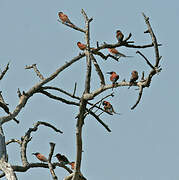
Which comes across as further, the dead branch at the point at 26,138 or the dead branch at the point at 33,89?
the dead branch at the point at 26,138

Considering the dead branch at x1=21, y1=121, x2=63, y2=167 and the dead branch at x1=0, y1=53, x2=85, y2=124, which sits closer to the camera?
the dead branch at x1=0, y1=53, x2=85, y2=124

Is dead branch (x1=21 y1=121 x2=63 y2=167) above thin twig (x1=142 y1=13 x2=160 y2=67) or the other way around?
the other way around

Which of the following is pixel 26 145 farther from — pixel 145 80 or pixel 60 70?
pixel 145 80

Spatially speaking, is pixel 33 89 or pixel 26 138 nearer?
pixel 33 89

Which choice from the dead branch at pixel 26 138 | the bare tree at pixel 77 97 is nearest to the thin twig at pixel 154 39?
the bare tree at pixel 77 97

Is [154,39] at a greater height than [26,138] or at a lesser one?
greater

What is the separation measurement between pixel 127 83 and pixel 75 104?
5.87ft

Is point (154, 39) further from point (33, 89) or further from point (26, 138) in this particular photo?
point (26, 138)

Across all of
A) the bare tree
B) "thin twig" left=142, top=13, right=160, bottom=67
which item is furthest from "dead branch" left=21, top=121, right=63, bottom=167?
"thin twig" left=142, top=13, right=160, bottom=67

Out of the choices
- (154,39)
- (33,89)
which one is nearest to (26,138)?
(33,89)

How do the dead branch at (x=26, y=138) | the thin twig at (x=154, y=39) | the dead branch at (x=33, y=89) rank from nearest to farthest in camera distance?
the thin twig at (x=154, y=39)
the dead branch at (x=33, y=89)
the dead branch at (x=26, y=138)

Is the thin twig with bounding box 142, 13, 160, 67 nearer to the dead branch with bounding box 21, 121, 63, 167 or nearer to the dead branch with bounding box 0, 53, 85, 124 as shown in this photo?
the dead branch with bounding box 0, 53, 85, 124

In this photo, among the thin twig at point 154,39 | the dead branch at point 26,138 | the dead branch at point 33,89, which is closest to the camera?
the thin twig at point 154,39

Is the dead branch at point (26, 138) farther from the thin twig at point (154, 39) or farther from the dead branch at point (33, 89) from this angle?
the thin twig at point (154, 39)
